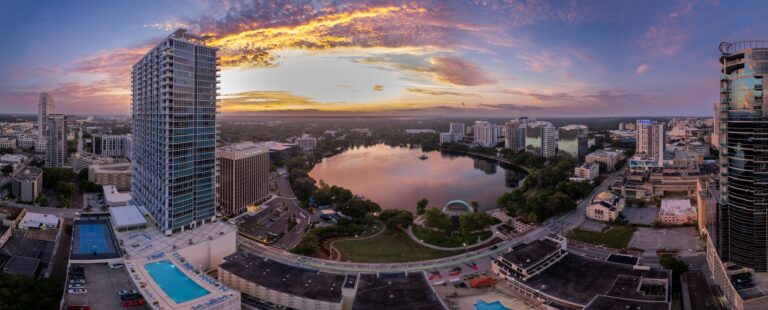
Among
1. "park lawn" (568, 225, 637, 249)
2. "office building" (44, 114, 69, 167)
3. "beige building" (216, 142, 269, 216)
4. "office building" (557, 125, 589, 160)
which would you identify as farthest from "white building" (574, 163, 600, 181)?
"office building" (44, 114, 69, 167)

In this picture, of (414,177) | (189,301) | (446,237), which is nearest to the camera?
(189,301)

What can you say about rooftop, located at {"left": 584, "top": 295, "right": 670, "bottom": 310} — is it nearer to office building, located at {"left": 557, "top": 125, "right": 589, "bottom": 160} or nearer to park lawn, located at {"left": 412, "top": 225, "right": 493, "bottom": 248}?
park lawn, located at {"left": 412, "top": 225, "right": 493, "bottom": 248}

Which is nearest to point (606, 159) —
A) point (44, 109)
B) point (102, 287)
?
point (102, 287)

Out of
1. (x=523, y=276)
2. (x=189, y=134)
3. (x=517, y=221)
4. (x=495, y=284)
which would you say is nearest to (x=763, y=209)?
(x=523, y=276)

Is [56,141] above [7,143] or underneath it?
above

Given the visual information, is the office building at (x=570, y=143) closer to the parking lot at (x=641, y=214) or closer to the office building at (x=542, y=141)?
the office building at (x=542, y=141)

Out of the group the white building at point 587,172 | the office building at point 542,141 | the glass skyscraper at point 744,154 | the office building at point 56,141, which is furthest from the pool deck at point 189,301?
the office building at point 542,141

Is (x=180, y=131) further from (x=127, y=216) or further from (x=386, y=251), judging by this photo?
(x=386, y=251)
